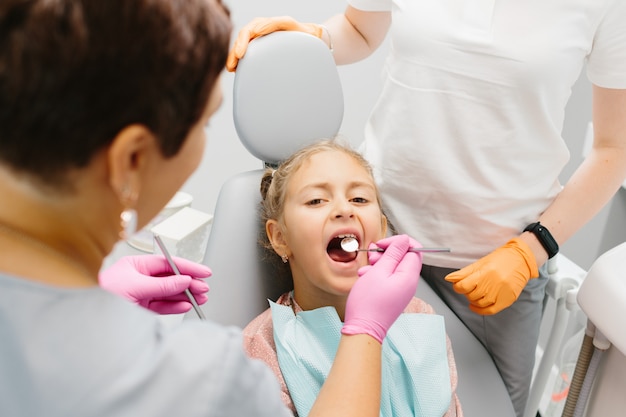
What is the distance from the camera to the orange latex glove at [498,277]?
4.14ft

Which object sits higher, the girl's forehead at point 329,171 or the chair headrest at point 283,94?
the chair headrest at point 283,94

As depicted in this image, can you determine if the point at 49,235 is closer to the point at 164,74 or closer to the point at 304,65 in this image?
the point at 164,74

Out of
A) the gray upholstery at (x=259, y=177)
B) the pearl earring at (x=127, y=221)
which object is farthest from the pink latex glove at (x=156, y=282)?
the pearl earring at (x=127, y=221)

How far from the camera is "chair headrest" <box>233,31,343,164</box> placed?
4.59 ft

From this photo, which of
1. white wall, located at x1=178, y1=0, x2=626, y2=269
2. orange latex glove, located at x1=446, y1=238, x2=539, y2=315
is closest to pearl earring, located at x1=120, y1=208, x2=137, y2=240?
orange latex glove, located at x1=446, y1=238, x2=539, y2=315

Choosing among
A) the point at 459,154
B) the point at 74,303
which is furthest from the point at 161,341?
the point at 459,154

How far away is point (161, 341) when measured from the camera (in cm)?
58

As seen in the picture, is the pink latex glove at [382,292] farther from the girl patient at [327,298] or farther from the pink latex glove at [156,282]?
the pink latex glove at [156,282]

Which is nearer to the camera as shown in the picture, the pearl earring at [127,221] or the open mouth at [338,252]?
the pearl earring at [127,221]

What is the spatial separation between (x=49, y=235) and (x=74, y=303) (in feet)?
0.23

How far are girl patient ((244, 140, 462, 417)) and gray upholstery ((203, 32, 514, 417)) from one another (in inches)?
2.0

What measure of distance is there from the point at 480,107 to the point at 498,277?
0.36 meters

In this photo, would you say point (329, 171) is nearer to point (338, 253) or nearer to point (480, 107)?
point (338, 253)

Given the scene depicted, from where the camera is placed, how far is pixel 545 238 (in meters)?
1.32
